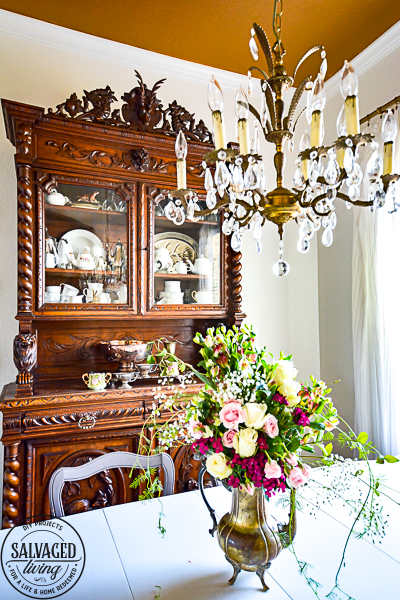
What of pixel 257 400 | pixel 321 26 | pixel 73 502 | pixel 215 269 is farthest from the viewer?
pixel 215 269

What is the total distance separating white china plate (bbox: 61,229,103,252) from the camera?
6.59 ft

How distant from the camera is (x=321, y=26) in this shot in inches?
85.0

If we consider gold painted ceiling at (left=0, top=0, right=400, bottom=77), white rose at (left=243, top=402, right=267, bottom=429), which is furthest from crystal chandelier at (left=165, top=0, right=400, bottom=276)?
gold painted ceiling at (left=0, top=0, right=400, bottom=77)

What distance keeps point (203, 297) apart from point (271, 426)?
1.53 m

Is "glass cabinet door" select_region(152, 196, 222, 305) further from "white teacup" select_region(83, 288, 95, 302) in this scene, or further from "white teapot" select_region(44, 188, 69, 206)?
"white teapot" select_region(44, 188, 69, 206)

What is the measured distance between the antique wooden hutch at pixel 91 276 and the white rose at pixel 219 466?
3.86 feet

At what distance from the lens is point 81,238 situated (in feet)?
6.68

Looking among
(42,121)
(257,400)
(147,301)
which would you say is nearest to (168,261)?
(147,301)

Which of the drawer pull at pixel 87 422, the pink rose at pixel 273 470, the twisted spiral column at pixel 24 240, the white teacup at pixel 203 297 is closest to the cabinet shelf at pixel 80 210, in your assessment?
the twisted spiral column at pixel 24 240

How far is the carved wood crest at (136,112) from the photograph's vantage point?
195 cm

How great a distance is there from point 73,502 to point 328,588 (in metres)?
1.32

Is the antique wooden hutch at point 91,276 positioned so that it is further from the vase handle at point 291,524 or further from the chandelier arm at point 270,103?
the vase handle at point 291,524

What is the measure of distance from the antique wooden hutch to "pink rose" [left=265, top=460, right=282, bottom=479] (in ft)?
4.14

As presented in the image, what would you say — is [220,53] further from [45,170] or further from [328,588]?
[328,588]
